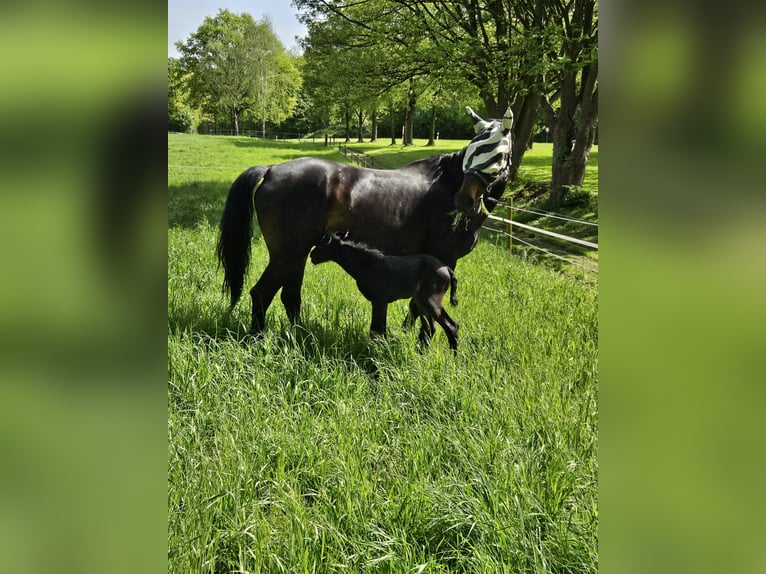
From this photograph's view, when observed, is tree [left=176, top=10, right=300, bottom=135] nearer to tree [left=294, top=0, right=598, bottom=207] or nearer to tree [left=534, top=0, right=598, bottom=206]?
tree [left=294, top=0, right=598, bottom=207]

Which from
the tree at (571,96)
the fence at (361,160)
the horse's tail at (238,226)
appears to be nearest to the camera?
the horse's tail at (238,226)

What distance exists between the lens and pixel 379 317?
3.91 meters

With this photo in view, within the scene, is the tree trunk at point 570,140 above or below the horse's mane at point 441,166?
above

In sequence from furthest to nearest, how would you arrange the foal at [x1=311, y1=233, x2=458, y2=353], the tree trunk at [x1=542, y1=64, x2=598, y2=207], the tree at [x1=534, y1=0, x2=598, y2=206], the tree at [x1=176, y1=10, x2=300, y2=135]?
the tree at [x1=176, y1=10, x2=300, y2=135] → the tree trunk at [x1=542, y1=64, x2=598, y2=207] → the tree at [x1=534, y1=0, x2=598, y2=206] → the foal at [x1=311, y1=233, x2=458, y2=353]

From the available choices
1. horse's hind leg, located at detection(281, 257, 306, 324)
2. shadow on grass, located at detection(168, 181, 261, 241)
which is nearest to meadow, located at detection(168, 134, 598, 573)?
horse's hind leg, located at detection(281, 257, 306, 324)

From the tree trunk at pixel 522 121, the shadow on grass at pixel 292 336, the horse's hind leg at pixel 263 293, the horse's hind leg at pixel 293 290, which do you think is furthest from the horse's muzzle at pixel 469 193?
the tree trunk at pixel 522 121

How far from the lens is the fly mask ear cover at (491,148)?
355 cm

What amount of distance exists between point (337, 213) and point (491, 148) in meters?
1.41

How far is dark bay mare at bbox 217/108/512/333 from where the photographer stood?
13.1 feet

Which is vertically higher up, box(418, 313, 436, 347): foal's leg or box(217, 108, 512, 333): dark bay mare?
box(217, 108, 512, 333): dark bay mare

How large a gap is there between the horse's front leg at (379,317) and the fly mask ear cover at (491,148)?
1300 mm

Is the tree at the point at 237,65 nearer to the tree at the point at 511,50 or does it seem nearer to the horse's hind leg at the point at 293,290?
the tree at the point at 511,50
